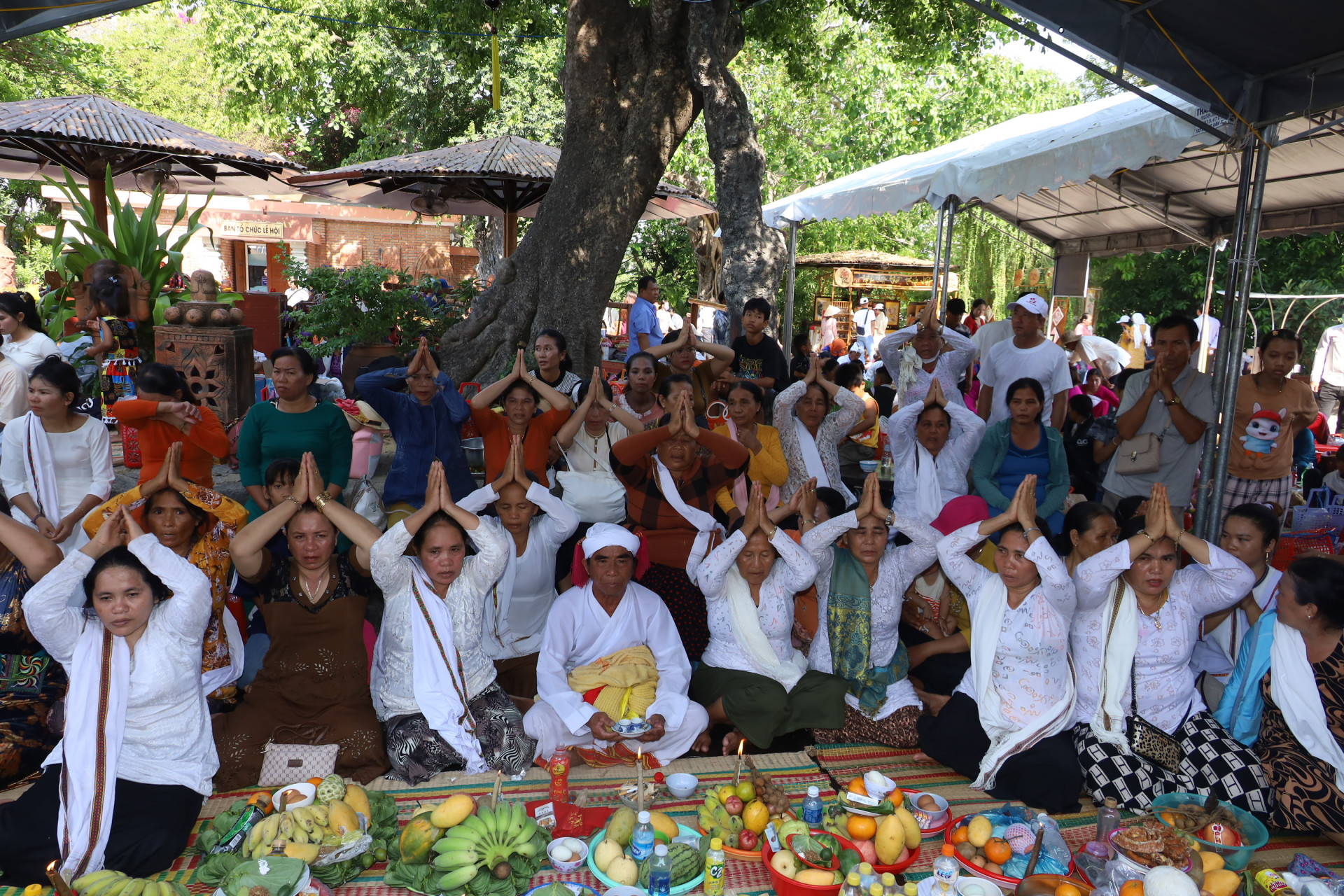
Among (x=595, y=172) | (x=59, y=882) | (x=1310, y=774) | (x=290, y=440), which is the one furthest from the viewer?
(x=595, y=172)

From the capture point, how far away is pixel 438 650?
3562 mm

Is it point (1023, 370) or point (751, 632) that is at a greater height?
point (1023, 370)

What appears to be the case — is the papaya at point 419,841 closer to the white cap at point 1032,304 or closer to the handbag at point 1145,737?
the handbag at point 1145,737

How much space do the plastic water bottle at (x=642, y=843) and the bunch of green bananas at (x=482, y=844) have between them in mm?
330

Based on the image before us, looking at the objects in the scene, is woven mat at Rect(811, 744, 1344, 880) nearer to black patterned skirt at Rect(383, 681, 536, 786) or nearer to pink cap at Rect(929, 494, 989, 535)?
pink cap at Rect(929, 494, 989, 535)

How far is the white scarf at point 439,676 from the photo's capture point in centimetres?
352

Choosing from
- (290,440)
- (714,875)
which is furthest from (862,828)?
(290,440)

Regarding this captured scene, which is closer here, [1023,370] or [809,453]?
[809,453]

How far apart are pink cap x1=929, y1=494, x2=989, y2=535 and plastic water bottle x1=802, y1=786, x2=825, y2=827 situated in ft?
5.45

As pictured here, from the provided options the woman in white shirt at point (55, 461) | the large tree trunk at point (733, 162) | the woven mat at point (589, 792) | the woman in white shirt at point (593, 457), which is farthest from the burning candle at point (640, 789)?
the large tree trunk at point (733, 162)

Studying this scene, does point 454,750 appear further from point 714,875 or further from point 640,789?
point 714,875

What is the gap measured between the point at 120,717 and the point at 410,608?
3.31 ft

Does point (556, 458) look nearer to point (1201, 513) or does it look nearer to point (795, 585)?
point (795, 585)

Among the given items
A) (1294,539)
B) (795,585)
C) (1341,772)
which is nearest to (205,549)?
(795,585)
